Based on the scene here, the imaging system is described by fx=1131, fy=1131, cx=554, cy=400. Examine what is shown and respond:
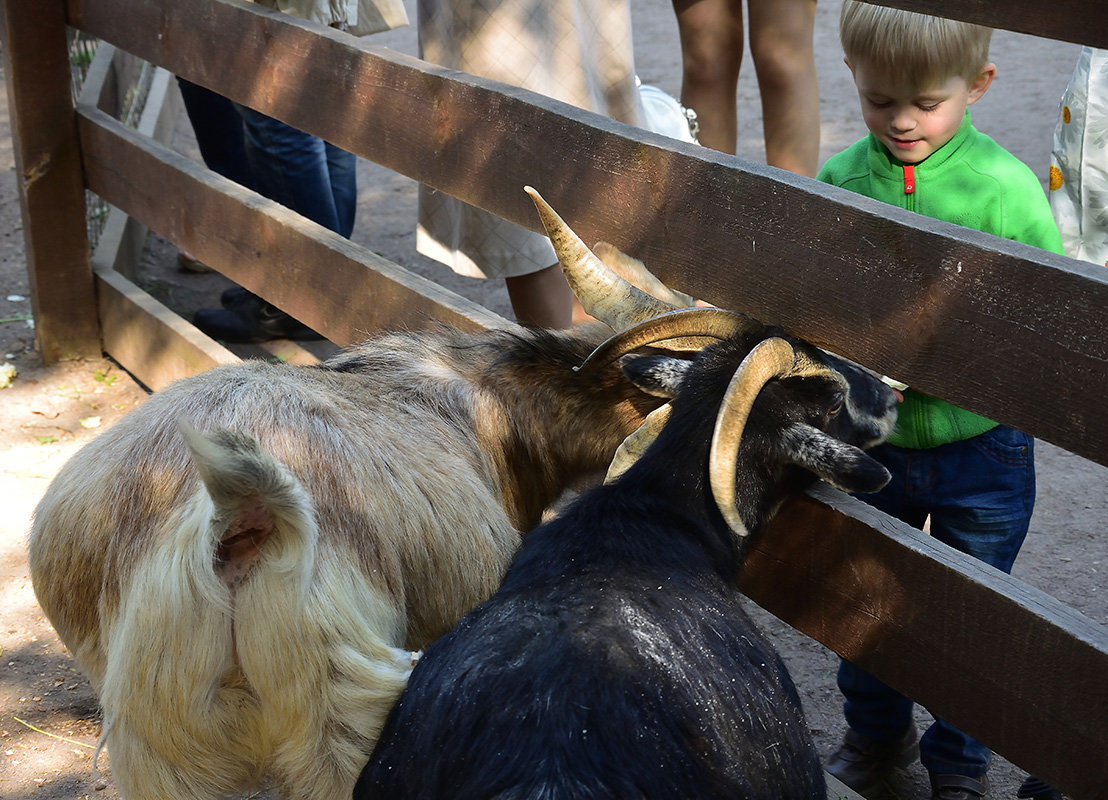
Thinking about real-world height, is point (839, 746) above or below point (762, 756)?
below

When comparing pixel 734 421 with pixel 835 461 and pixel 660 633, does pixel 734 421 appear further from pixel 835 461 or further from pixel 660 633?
pixel 660 633

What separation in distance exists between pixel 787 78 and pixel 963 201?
1.87 meters

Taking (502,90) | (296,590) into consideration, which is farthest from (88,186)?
(296,590)

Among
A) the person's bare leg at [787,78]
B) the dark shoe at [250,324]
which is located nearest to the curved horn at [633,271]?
the person's bare leg at [787,78]

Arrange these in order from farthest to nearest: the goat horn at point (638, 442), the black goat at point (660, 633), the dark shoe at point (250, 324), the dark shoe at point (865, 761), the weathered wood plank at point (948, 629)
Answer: the dark shoe at point (250, 324) → the dark shoe at point (865, 761) → the goat horn at point (638, 442) → the weathered wood plank at point (948, 629) → the black goat at point (660, 633)

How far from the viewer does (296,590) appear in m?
2.07

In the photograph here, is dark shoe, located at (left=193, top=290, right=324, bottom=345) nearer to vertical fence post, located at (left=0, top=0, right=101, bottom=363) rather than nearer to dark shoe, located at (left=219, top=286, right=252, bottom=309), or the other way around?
dark shoe, located at (left=219, top=286, right=252, bottom=309)

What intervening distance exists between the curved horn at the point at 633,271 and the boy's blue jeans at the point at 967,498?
0.73 metres

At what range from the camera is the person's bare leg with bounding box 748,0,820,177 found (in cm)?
434

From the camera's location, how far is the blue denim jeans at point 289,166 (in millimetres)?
4879

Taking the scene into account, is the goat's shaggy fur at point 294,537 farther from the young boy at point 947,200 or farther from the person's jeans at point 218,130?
the person's jeans at point 218,130

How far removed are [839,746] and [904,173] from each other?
1569 millimetres

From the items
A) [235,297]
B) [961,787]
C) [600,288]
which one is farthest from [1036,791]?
[235,297]

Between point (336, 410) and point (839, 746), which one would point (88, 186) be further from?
point (839, 746)
